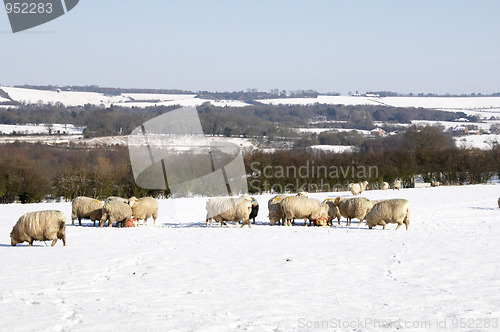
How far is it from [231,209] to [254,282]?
1290cm

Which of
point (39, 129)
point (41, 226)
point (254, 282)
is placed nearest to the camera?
point (254, 282)

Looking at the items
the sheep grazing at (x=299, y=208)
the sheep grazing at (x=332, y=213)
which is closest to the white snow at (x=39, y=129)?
the sheep grazing at (x=332, y=213)

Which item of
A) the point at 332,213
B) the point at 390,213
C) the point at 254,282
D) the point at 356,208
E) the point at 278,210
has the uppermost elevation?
the point at 254,282

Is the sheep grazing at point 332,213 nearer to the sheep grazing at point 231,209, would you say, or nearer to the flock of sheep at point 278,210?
the flock of sheep at point 278,210

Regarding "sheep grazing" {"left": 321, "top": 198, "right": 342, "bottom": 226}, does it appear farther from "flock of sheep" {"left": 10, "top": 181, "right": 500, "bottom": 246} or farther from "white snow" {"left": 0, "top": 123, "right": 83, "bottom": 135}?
"white snow" {"left": 0, "top": 123, "right": 83, "bottom": 135}

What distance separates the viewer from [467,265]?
13781mm

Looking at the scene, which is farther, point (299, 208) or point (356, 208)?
point (356, 208)

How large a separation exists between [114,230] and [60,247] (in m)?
5.12

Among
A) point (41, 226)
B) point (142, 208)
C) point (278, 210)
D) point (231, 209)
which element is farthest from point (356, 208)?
point (41, 226)

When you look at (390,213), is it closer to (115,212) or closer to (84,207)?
(115,212)

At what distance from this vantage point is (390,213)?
23.9 metres

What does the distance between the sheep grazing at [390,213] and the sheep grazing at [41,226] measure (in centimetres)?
1325

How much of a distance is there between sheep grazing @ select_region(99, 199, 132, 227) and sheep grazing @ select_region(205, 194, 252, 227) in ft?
13.1

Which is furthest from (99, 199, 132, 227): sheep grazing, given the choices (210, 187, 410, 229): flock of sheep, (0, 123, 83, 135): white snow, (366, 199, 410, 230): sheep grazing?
(0, 123, 83, 135): white snow
